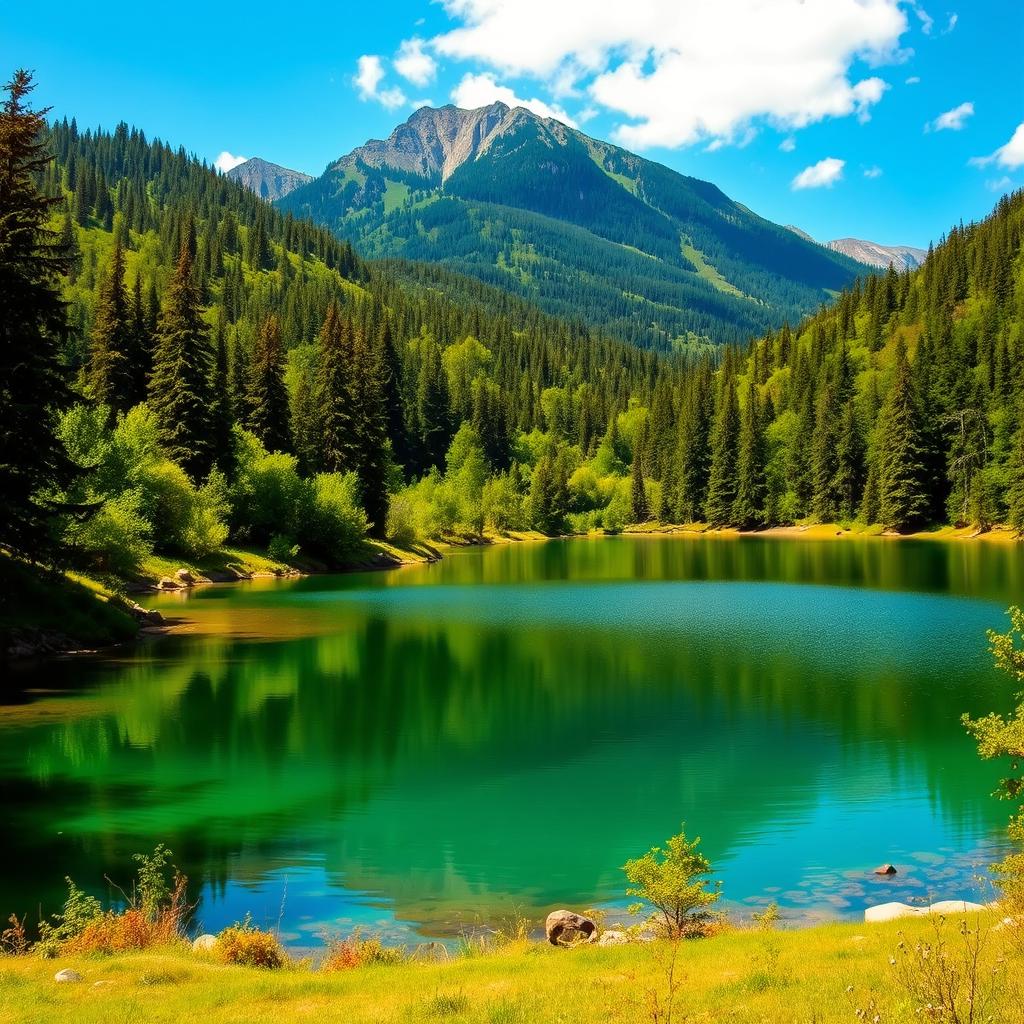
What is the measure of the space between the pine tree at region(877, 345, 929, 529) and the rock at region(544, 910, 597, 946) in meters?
118

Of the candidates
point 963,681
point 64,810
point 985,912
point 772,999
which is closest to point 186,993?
point 772,999

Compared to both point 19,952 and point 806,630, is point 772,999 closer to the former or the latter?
point 19,952

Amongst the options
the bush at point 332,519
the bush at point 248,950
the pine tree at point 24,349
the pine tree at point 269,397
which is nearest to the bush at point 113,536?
the pine tree at point 24,349

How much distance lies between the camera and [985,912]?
11.3 m

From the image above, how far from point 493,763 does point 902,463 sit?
111 m

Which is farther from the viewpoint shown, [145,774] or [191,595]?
[191,595]

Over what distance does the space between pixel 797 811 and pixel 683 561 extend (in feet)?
247

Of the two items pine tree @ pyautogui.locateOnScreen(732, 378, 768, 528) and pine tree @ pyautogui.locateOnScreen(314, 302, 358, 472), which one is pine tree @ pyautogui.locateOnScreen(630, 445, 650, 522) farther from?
pine tree @ pyautogui.locateOnScreen(314, 302, 358, 472)

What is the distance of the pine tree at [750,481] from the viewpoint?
149 m

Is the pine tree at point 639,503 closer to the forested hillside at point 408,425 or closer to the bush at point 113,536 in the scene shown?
the forested hillside at point 408,425

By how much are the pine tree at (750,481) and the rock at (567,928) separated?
14076 centimetres

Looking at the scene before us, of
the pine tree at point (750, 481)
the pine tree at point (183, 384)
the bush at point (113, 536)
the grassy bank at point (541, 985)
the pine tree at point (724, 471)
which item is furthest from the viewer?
the pine tree at point (724, 471)

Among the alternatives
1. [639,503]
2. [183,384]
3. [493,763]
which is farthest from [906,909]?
[639,503]

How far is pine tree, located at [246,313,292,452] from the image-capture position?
272 feet
